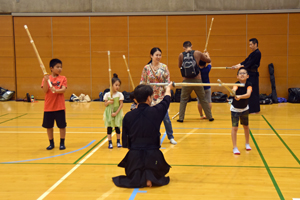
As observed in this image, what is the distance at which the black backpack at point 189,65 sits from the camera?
8234mm

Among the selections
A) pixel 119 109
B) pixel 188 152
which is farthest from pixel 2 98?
pixel 188 152

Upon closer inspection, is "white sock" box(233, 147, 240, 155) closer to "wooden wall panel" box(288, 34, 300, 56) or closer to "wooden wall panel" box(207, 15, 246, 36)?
"wooden wall panel" box(207, 15, 246, 36)

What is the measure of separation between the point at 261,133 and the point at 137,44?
7.21 meters

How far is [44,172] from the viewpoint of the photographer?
5129 millimetres

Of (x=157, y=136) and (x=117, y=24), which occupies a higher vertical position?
(x=117, y=24)

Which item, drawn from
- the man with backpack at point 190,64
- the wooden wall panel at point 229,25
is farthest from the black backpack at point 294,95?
the man with backpack at point 190,64

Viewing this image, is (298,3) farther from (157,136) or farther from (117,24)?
(157,136)

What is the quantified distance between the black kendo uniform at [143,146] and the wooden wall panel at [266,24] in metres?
9.67

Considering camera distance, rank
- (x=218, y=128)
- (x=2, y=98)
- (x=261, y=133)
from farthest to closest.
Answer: (x=2, y=98) < (x=218, y=128) < (x=261, y=133)

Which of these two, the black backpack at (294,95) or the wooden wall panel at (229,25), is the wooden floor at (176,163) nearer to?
the black backpack at (294,95)

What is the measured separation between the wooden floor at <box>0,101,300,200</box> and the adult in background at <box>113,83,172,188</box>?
128 mm

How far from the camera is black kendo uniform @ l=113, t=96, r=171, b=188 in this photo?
447 cm

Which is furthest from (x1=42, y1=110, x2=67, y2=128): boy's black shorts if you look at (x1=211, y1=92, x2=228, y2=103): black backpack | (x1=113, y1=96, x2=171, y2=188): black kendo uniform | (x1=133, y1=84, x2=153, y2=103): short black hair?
(x1=211, y1=92, x2=228, y2=103): black backpack

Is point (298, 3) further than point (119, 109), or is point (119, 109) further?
point (298, 3)
